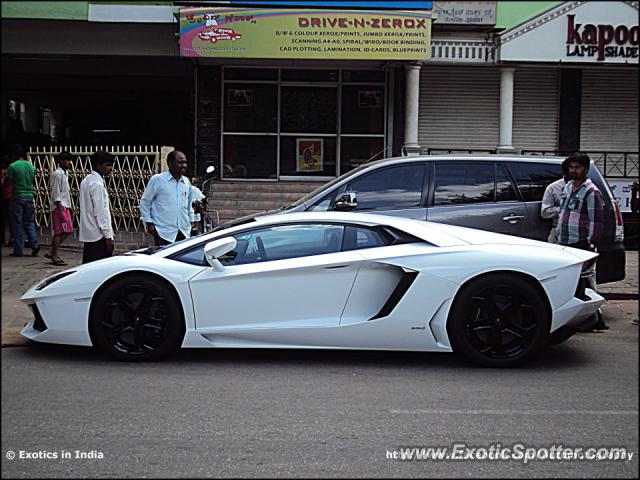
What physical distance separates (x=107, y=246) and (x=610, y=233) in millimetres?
5335

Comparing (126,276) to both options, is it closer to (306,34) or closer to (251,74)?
(306,34)

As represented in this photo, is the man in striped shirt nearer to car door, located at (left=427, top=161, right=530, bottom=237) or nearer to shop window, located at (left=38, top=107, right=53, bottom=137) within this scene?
car door, located at (left=427, top=161, right=530, bottom=237)

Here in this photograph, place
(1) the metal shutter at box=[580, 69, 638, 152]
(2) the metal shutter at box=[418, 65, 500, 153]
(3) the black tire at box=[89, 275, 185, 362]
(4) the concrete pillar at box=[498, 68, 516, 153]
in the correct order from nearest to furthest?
(3) the black tire at box=[89, 275, 185, 362]
(4) the concrete pillar at box=[498, 68, 516, 153]
(2) the metal shutter at box=[418, 65, 500, 153]
(1) the metal shutter at box=[580, 69, 638, 152]

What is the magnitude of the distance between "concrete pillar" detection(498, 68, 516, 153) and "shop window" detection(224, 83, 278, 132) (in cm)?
490

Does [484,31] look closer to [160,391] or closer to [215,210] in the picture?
[215,210]

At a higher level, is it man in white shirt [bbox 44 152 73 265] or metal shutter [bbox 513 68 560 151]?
metal shutter [bbox 513 68 560 151]

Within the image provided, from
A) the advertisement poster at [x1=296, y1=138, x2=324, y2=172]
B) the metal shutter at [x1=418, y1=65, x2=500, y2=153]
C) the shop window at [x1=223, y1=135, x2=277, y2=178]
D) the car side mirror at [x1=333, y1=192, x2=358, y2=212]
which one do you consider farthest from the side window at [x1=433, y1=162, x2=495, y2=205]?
the shop window at [x1=223, y1=135, x2=277, y2=178]

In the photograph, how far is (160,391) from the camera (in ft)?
18.9

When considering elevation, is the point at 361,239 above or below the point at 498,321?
above

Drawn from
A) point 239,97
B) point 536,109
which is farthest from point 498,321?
point 536,109

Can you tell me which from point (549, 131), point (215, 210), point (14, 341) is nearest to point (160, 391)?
point (14, 341)

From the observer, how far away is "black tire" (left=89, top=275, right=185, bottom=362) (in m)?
6.50

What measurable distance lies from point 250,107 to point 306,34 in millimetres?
2945

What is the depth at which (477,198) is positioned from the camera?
8883 mm
